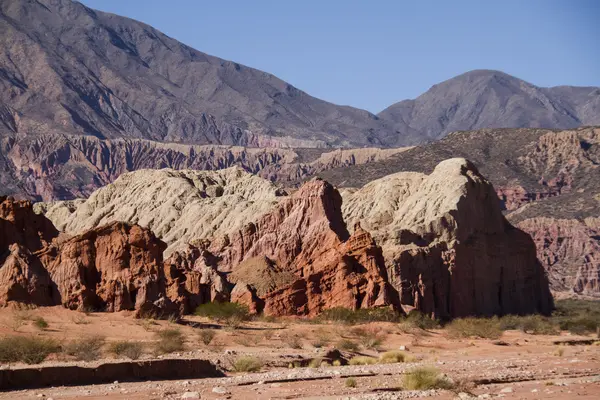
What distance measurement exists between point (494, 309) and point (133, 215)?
165 feet

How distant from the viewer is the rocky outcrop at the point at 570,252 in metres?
161

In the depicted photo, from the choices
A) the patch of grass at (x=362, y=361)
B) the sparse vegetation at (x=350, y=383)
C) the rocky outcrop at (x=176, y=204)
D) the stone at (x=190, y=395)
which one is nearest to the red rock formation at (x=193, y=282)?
the patch of grass at (x=362, y=361)

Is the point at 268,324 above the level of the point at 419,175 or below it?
below

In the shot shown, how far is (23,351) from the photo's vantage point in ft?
112

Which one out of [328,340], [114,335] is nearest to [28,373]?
[114,335]

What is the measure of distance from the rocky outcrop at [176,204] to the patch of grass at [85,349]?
220 ft

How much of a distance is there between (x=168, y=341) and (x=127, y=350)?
4.34 meters

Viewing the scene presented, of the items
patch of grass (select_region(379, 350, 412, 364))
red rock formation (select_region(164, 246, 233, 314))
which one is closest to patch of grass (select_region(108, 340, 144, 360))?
patch of grass (select_region(379, 350, 412, 364))

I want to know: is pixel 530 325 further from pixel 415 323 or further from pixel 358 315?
pixel 358 315

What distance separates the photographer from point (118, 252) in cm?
5984

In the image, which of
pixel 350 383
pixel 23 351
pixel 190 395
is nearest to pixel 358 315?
pixel 350 383

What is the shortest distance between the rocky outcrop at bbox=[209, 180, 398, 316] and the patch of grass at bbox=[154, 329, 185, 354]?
2372 cm

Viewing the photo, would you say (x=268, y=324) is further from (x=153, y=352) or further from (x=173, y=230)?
(x=173, y=230)

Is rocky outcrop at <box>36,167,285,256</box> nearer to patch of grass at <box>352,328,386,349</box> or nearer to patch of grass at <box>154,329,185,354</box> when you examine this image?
patch of grass at <box>352,328,386,349</box>
